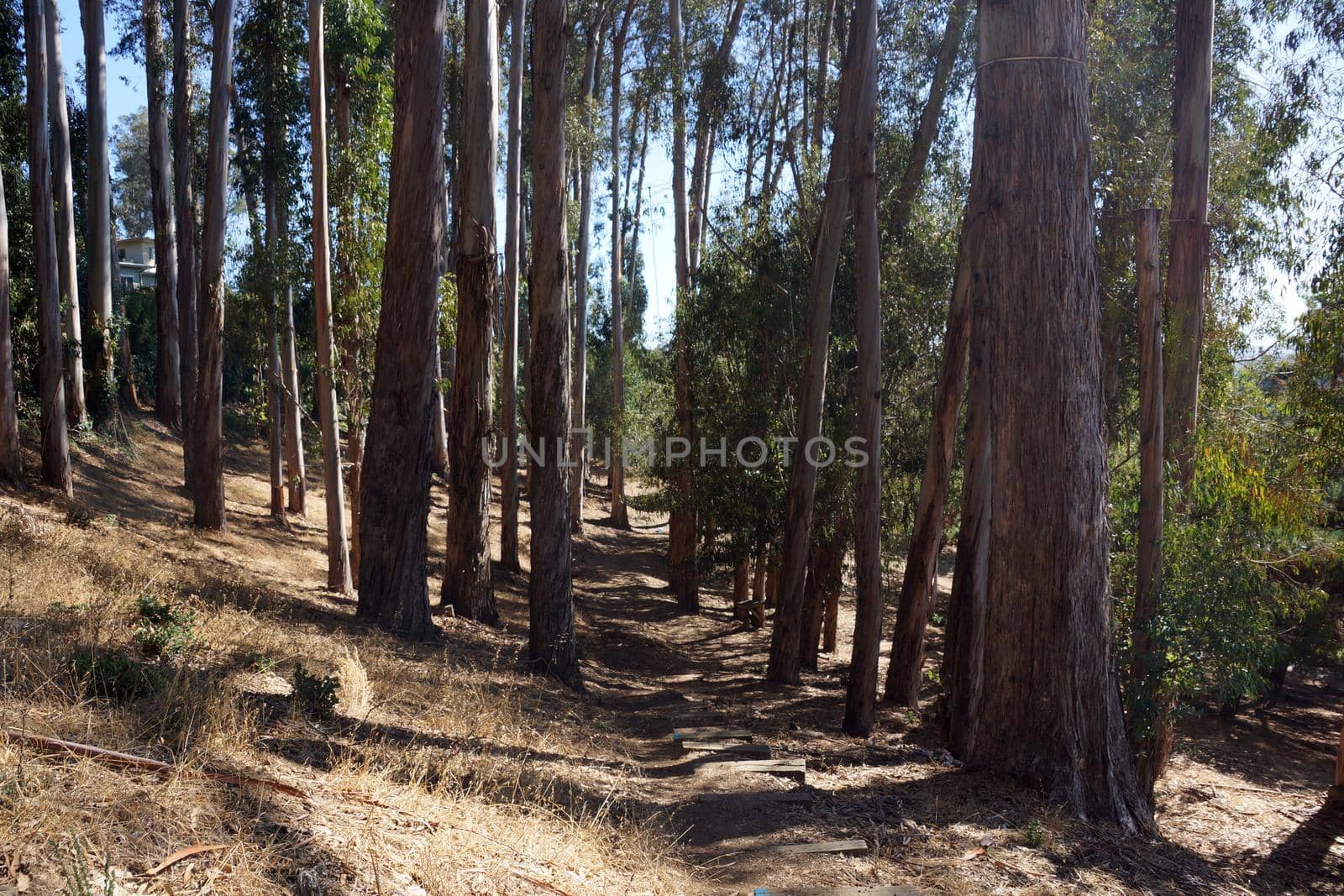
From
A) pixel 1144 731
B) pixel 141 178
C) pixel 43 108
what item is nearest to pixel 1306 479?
pixel 1144 731

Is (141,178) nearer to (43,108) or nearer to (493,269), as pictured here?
(43,108)

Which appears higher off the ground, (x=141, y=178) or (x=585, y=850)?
(x=141, y=178)

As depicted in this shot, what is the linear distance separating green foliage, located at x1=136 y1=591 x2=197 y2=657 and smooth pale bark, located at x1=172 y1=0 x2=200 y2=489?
379 inches

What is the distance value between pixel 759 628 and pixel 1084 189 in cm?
1370

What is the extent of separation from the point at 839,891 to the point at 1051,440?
2.98 meters

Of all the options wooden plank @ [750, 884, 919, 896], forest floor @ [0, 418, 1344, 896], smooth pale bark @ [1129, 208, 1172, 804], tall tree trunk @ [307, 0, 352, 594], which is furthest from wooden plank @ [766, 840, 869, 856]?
tall tree trunk @ [307, 0, 352, 594]

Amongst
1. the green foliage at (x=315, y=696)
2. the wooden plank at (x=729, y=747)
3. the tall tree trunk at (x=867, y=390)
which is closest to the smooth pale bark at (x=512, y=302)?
the tall tree trunk at (x=867, y=390)

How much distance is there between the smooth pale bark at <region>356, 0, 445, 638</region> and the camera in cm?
964

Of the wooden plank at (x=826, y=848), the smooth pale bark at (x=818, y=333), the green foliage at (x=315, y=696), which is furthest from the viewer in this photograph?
the smooth pale bark at (x=818, y=333)

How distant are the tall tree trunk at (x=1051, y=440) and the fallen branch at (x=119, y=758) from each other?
13.9ft

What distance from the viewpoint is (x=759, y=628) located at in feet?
61.5

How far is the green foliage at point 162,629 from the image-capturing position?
5.64 metres

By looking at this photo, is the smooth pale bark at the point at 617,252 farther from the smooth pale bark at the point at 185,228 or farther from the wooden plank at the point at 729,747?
the wooden plank at the point at 729,747

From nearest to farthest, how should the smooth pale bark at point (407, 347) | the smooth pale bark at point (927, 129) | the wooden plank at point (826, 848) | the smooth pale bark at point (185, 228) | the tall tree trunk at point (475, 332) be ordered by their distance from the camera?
the wooden plank at point (826, 848)
the smooth pale bark at point (407, 347)
the tall tree trunk at point (475, 332)
the smooth pale bark at point (927, 129)
the smooth pale bark at point (185, 228)
